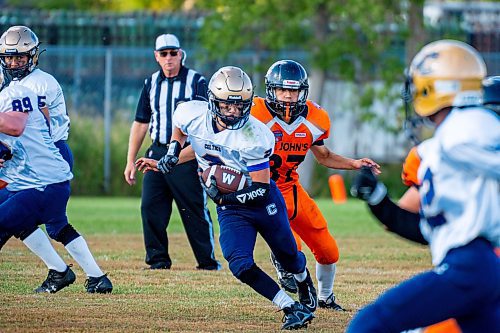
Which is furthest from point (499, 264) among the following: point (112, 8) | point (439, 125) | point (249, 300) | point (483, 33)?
point (112, 8)

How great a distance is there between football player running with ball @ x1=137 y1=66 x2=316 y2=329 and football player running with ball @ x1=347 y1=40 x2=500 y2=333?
2.02 m

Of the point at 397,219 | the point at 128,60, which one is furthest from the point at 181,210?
the point at 128,60

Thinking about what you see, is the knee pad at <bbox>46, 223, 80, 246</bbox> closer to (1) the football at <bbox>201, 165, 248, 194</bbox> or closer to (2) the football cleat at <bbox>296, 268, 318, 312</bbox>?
(1) the football at <bbox>201, 165, 248, 194</bbox>

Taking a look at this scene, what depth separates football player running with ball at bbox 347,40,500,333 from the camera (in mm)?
3916

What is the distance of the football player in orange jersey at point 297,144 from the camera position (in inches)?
270

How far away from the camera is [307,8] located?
62.7 feet

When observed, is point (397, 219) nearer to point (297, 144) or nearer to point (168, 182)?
point (297, 144)

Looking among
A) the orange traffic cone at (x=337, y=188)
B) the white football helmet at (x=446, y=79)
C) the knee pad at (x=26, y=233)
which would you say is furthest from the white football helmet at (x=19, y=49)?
the white football helmet at (x=446, y=79)

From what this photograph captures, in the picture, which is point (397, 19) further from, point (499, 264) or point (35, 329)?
point (499, 264)

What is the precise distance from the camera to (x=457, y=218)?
13.0 ft

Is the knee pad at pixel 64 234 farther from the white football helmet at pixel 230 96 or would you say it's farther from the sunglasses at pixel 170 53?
the sunglasses at pixel 170 53

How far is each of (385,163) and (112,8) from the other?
15435 millimetres

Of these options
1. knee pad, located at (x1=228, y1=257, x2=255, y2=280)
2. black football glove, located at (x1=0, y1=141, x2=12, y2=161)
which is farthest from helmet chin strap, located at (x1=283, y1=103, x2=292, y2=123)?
black football glove, located at (x1=0, y1=141, x2=12, y2=161)

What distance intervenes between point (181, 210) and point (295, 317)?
301cm
